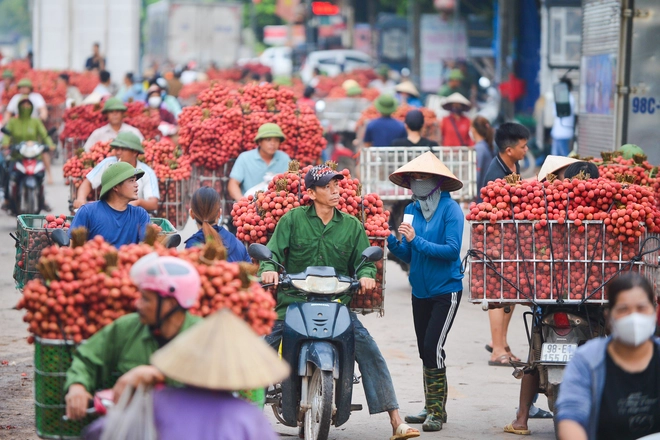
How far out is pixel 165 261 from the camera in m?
4.40

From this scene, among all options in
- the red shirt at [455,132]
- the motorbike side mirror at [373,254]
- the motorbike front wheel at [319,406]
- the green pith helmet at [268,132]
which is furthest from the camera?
the red shirt at [455,132]

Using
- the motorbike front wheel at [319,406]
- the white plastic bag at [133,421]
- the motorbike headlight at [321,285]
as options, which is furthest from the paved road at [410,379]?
the white plastic bag at [133,421]

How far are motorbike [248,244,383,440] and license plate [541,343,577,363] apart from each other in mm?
1177

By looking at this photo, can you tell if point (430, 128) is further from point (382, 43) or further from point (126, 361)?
point (382, 43)

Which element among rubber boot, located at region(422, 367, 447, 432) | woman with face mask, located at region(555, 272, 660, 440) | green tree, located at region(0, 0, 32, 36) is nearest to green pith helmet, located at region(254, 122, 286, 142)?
rubber boot, located at region(422, 367, 447, 432)

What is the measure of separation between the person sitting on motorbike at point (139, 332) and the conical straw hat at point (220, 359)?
13.2 inches

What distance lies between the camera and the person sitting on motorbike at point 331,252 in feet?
23.1

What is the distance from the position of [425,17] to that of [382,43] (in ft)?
31.4

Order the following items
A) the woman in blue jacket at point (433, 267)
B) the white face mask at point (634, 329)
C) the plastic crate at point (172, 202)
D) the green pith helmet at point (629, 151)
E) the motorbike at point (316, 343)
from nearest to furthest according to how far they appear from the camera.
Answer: the white face mask at point (634, 329)
the motorbike at point (316, 343)
the woman in blue jacket at point (433, 267)
the green pith helmet at point (629, 151)
the plastic crate at point (172, 202)

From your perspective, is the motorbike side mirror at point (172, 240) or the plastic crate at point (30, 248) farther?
the plastic crate at point (30, 248)

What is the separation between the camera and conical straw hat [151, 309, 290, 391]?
3.82 m

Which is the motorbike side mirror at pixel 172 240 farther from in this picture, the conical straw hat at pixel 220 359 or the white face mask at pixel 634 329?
the white face mask at pixel 634 329

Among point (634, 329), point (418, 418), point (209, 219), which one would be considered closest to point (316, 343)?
point (209, 219)

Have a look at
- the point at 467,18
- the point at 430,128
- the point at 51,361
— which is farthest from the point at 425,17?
the point at 51,361
